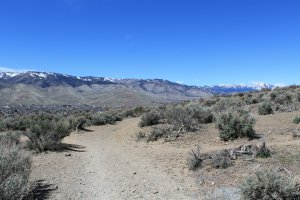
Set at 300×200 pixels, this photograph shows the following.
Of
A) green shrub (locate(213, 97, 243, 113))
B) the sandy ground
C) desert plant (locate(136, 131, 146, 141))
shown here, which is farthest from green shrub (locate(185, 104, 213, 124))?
the sandy ground

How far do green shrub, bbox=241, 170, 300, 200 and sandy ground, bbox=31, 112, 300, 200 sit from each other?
4.08 ft

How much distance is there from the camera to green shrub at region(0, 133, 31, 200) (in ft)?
29.8

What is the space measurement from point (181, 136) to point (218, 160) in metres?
9.13

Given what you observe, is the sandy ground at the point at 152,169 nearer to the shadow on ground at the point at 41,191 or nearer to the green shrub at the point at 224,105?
the shadow on ground at the point at 41,191

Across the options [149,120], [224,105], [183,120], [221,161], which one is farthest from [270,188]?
[224,105]

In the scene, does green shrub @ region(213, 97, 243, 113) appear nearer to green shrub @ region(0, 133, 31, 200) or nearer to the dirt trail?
the dirt trail

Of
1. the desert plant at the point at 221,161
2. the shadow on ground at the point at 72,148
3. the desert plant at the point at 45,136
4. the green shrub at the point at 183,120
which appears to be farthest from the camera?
the green shrub at the point at 183,120

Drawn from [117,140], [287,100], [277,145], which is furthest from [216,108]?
[277,145]

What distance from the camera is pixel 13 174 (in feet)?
32.5

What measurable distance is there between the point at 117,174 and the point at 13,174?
533 centimetres

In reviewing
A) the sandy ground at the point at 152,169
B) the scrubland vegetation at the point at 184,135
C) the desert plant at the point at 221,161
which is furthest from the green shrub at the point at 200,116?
the desert plant at the point at 221,161

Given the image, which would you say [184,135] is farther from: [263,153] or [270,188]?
[270,188]

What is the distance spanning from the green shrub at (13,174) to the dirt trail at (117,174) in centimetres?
132

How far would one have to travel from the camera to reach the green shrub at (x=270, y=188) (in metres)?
9.48
